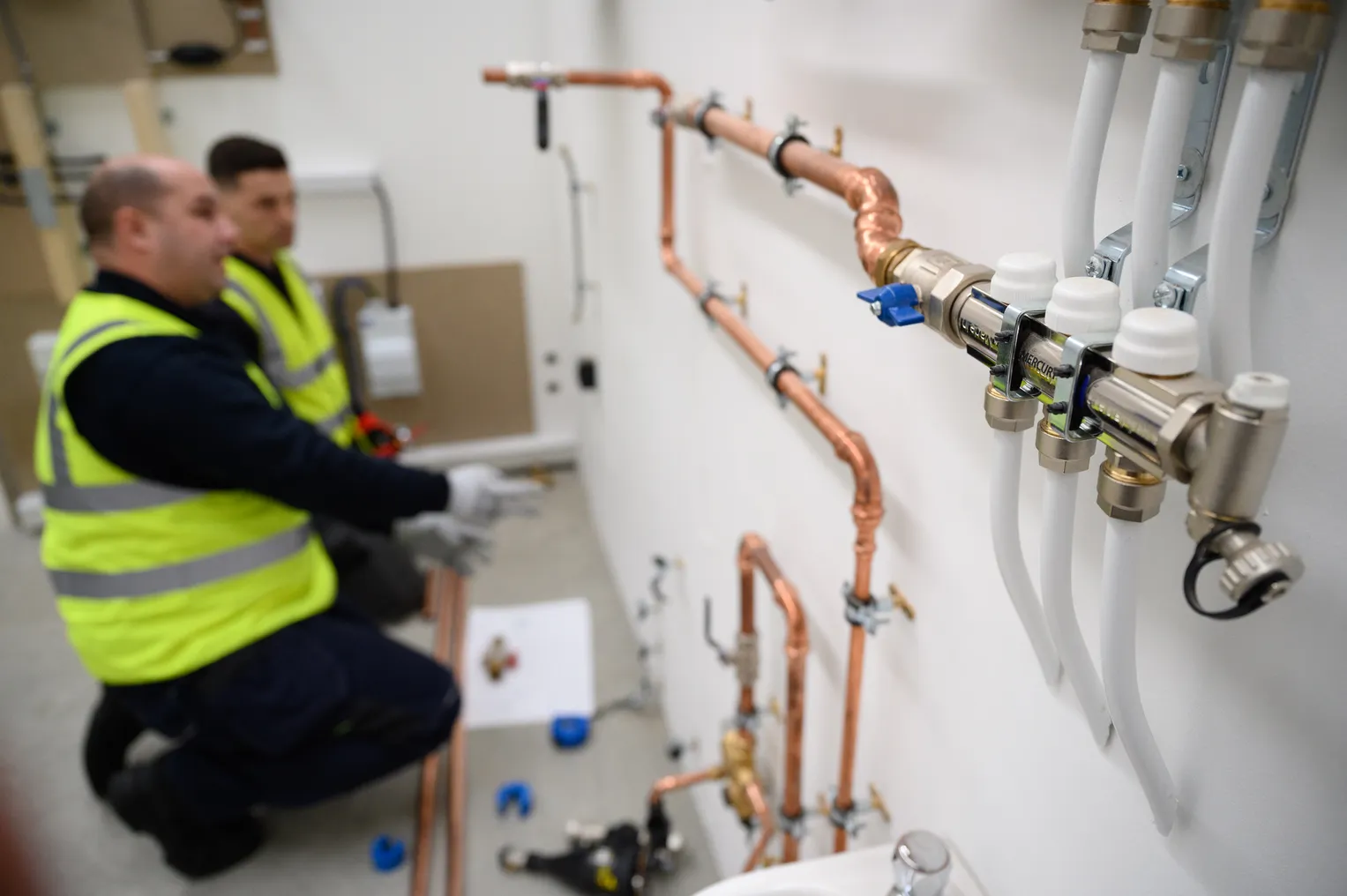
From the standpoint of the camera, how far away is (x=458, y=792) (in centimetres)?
174

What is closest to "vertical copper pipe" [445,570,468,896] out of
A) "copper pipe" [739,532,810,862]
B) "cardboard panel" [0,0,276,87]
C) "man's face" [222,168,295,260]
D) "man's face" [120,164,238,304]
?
"copper pipe" [739,532,810,862]

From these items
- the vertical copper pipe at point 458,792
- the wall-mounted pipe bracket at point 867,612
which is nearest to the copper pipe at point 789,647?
the wall-mounted pipe bracket at point 867,612

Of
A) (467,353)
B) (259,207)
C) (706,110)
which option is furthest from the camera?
(467,353)

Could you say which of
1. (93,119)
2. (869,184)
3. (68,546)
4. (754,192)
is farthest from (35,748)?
(869,184)

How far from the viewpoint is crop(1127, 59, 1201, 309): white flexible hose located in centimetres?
37

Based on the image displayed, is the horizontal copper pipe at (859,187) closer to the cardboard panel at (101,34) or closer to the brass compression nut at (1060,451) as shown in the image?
the brass compression nut at (1060,451)

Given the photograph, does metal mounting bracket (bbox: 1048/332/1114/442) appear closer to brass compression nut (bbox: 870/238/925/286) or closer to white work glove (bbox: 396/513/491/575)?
brass compression nut (bbox: 870/238/925/286)

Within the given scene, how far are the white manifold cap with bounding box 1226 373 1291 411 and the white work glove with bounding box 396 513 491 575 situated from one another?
1.49 metres

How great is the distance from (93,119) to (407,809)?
1941mm

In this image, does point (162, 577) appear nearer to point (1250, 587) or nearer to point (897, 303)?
point (897, 303)

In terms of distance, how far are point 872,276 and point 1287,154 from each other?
0.82ft

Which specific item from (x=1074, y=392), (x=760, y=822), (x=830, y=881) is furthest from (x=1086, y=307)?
(x=760, y=822)

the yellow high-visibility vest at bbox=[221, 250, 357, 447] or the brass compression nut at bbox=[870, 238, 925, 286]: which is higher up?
the brass compression nut at bbox=[870, 238, 925, 286]

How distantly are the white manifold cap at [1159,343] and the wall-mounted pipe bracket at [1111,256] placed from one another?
106mm
